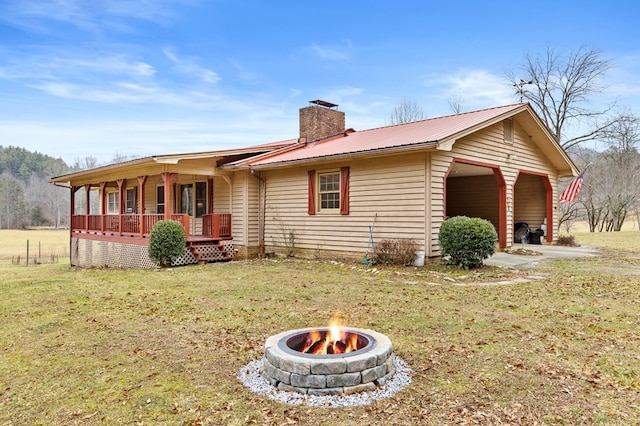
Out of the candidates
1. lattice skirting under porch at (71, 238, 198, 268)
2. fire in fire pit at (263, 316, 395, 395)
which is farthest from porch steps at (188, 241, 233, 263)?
fire in fire pit at (263, 316, 395, 395)

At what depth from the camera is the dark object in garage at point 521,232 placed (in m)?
15.9

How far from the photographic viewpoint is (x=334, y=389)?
3252 millimetres

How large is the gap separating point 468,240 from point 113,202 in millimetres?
19151

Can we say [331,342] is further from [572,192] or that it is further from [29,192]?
[29,192]

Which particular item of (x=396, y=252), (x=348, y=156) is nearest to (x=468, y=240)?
(x=396, y=252)

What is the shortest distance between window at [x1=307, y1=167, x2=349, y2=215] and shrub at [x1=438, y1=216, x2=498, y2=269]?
10.4ft

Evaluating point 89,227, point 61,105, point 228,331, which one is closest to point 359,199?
point 228,331

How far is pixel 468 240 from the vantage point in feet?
30.6

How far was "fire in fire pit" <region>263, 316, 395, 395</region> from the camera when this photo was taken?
3260 mm

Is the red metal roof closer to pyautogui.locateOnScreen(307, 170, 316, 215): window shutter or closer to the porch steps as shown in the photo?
pyautogui.locateOnScreen(307, 170, 316, 215): window shutter

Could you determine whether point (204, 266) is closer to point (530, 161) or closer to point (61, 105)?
point (530, 161)

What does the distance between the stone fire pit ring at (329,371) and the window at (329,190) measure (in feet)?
28.7

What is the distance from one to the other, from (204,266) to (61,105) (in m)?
32.2

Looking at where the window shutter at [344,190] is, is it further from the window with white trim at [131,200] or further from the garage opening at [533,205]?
the window with white trim at [131,200]
